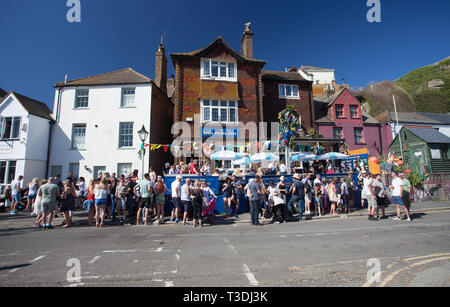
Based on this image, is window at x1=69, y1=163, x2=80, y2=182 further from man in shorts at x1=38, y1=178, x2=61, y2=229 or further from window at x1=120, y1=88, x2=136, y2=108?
man in shorts at x1=38, y1=178, x2=61, y2=229

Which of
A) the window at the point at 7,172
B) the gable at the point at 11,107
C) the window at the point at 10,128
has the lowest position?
the window at the point at 7,172

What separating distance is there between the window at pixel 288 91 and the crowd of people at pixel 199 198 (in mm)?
14254

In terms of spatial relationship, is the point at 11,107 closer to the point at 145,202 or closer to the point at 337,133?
the point at 145,202

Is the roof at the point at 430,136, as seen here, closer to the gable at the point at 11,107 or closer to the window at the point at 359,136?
the window at the point at 359,136

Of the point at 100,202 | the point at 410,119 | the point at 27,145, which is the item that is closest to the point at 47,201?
the point at 100,202

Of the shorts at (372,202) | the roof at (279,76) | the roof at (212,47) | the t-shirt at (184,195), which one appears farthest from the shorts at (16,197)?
the roof at (279,76)

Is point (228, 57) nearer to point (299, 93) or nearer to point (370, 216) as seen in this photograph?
point (299, 93)

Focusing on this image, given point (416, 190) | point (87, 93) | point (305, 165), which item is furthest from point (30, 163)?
point (416, 190)

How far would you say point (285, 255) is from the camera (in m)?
4.99

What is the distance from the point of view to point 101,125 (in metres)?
18.6

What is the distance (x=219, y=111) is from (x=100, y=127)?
1042 centimetres

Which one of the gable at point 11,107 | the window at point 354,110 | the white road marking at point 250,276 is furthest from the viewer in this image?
the window at point 354,110

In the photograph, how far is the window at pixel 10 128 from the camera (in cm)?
1753
